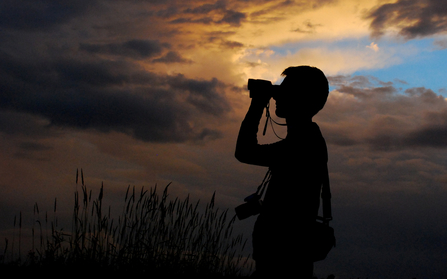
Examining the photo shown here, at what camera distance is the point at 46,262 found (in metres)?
5.11

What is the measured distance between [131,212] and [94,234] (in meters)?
0.61

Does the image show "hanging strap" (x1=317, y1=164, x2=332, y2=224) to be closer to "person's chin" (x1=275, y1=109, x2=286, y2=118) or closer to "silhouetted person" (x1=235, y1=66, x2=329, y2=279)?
"silhouetted person" (x1=235, y1=66, x2=329, y2=279)

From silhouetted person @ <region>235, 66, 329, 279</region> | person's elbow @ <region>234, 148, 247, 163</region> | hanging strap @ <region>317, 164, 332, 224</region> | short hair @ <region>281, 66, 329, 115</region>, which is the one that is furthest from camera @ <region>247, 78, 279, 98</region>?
hanging strap @ <region>317, 164, 332, 224</region>

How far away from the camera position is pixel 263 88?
2512 mm

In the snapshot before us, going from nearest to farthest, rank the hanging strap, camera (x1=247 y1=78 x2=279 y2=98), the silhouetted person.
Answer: the silhouetted person, the hanging strap, camera (x1=247 y1=78 x2=279 y2=98)

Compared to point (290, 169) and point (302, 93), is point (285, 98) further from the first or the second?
point (290, 169)

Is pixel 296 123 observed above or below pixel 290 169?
above

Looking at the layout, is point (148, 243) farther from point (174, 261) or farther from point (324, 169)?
point (324, 169)

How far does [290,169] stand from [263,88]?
0.63m

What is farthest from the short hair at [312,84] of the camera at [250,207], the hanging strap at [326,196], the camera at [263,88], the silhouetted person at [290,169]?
the camera at [250,207]

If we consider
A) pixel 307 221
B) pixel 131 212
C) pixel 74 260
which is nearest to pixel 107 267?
pixel 74 260

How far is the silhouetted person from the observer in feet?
7.07

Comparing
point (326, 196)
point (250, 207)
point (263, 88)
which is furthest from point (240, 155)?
point (326, 196)

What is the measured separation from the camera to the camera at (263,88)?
2.50 m
